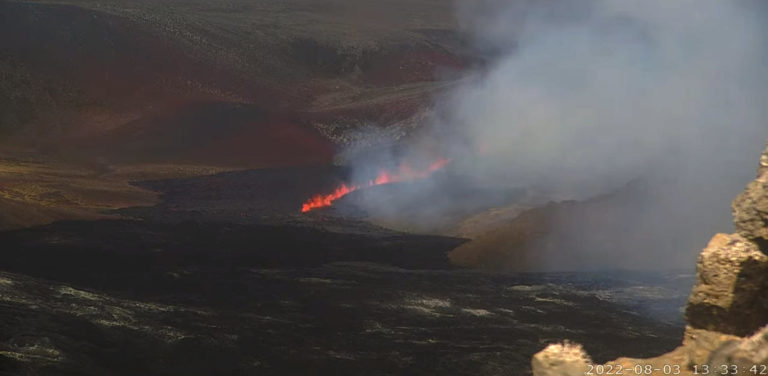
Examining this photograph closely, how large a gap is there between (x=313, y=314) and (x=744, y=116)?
87.2 feet

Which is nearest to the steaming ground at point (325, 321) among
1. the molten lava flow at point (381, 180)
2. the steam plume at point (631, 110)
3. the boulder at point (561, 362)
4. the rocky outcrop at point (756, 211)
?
the rocky outcrop at point (756, 211)

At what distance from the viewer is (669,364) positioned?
8773mm

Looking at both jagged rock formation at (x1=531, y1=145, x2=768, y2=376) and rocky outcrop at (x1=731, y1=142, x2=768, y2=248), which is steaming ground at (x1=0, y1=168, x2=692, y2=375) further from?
rocky outcrop at (x1=731, y1=142, x2=768, y2=248)

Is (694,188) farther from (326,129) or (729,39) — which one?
(326,129)

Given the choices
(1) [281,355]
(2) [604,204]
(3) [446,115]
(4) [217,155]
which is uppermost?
(3) [446,115]

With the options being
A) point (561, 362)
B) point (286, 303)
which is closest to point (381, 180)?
point (286, 303)

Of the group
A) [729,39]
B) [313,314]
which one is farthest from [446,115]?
[313,314]

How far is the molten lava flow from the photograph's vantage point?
1364 inches

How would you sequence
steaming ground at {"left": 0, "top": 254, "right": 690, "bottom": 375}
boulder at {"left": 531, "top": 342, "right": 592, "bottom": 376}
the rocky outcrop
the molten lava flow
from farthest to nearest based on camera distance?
1. the molten lava flow
2. steaming ground at {"left": 0, "top": 254, "right": 690, "bottom": 375}
3. the rocky outcrop
4. boulder at {"left": 531, "top": 342, "right": 592, "bottom": 376}

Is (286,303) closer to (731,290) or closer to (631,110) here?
(731,290)

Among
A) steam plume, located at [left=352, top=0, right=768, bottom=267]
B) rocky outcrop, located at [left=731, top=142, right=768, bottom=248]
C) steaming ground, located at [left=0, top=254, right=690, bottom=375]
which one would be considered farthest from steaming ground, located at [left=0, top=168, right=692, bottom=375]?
steam plume, located at [left=352, top=0, right=768, bottom=267]

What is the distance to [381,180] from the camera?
38438mm

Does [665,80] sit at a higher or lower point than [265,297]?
higher

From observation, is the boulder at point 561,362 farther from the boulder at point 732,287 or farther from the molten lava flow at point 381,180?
the molten lava flow at point 381,180
